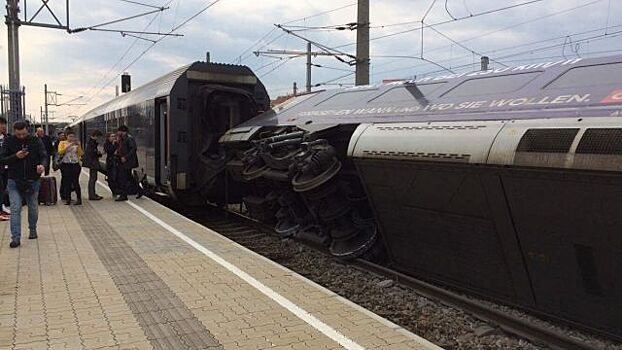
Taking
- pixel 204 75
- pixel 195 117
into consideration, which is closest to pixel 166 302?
pixel 195 117

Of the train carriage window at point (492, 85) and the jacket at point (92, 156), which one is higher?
the train carriage window at point (492, 85)

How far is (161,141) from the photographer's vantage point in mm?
12461

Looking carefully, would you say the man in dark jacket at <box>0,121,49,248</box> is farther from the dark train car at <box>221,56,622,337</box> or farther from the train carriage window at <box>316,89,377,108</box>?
the train carriage window at <box>316,89,377,108</box>

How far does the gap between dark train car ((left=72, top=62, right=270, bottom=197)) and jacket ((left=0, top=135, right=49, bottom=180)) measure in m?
3.89

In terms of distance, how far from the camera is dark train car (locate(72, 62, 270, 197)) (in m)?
11.9

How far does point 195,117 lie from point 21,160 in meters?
4.63

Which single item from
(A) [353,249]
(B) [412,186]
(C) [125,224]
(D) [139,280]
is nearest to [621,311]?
(B) [412,186]

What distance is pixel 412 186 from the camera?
239 inches

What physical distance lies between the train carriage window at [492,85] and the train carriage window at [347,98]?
1.88 meters

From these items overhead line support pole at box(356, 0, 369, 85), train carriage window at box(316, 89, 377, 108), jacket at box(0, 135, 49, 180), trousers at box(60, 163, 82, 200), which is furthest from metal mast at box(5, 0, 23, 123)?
train carriage window at box(316, 89, 377, 108)

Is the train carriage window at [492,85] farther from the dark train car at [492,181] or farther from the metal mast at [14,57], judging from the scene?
the metal mast at [14,57]

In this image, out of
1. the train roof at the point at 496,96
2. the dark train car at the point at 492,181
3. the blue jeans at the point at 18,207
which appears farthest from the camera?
the blue jeans at the point at 18,207

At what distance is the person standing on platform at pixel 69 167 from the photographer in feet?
41.4

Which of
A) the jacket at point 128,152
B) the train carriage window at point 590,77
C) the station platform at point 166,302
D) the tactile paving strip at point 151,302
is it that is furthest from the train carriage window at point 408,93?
the jacket at point 128,152
